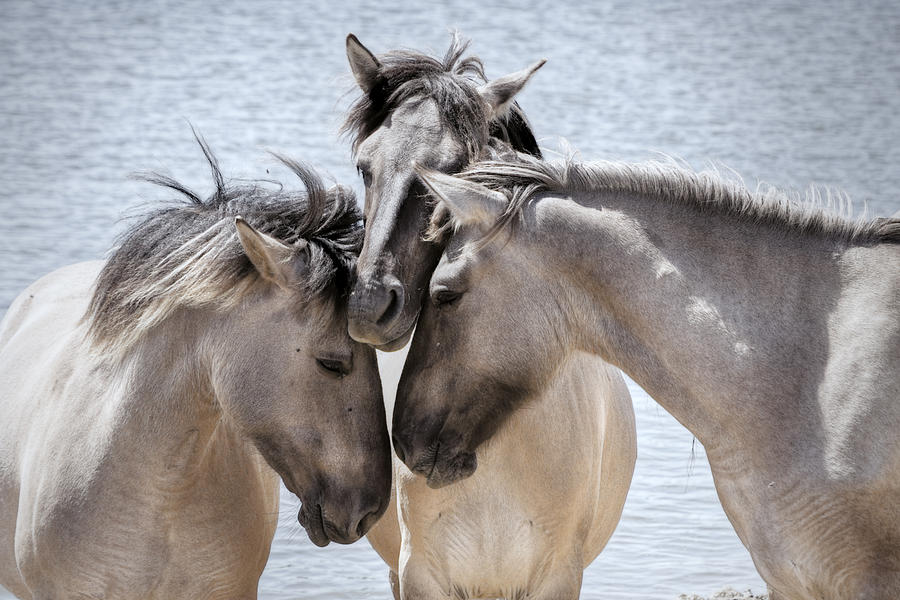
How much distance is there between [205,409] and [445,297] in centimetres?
77

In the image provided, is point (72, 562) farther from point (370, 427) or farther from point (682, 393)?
point (682, 393)

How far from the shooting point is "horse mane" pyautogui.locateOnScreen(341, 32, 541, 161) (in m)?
3.46

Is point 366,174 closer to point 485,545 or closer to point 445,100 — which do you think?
point 445,100

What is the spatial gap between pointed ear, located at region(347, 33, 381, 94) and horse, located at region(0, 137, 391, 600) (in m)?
0.46

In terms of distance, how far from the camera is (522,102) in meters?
18.2

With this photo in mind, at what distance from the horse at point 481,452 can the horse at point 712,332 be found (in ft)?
0.70

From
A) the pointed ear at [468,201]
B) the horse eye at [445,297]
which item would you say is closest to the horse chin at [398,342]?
the horse eye at [445,297]

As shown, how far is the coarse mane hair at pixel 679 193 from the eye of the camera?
117 inches

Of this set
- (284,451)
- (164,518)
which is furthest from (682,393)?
(164,518)

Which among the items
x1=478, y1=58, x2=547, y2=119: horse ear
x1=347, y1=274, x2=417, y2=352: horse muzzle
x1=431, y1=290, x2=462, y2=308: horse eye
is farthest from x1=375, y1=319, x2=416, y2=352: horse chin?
x1=478, y1=58, x2=547, y2=119: horse ear

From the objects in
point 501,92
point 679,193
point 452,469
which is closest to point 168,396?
point 452,469

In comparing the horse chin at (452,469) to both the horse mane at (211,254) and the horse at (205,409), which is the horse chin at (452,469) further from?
the horse mane at (211,254)

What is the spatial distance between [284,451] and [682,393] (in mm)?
1102

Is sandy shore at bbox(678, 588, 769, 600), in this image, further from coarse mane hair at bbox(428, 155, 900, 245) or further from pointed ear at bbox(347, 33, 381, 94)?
pointed ear at bbox(347, 33, 381, 94)
